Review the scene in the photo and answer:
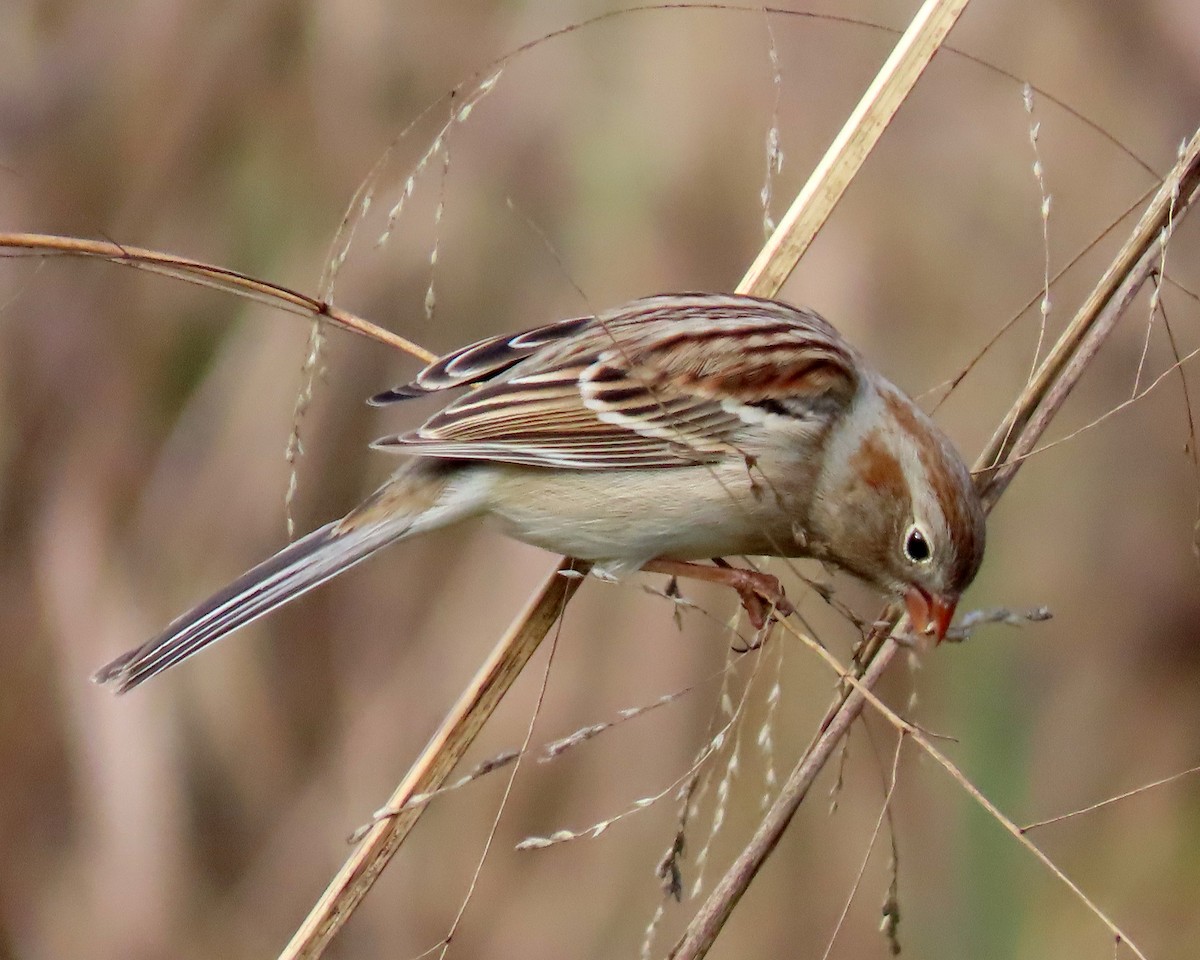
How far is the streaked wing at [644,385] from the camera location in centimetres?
204

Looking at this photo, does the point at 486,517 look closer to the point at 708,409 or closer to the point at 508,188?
the point at 708,409

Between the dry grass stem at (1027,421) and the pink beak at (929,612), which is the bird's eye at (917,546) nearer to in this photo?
the pink beak at (929,612)

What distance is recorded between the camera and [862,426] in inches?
85.6

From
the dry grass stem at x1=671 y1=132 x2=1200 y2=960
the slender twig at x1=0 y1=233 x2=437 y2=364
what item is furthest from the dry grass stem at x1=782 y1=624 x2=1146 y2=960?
the slender twig at x1=0 y1=233 x2=437 y2=364

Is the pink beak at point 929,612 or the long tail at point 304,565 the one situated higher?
the long tail at point 304,565

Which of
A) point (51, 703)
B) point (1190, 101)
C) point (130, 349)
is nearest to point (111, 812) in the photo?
point (51, 703)

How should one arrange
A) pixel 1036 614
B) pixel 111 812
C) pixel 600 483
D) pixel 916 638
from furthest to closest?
1. pixel 111 812
2. pixel 600 483
3. pixel 916 638
4. pixel 1036 614

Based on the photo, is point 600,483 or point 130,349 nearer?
point 600,483

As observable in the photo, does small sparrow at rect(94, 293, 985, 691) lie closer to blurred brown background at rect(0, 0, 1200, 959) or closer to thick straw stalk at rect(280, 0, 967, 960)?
thick straw stalk at rect(280, 0, 967, 960)

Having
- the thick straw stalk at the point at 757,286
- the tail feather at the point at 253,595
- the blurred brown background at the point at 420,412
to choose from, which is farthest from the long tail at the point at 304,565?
the blurred brown background at the point at 420,412

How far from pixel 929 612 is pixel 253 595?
965 mm

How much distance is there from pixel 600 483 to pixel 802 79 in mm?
1240

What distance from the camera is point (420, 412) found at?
104 inches

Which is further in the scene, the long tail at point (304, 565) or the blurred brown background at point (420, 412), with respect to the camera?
the blurred brown background at point (420, 412)
